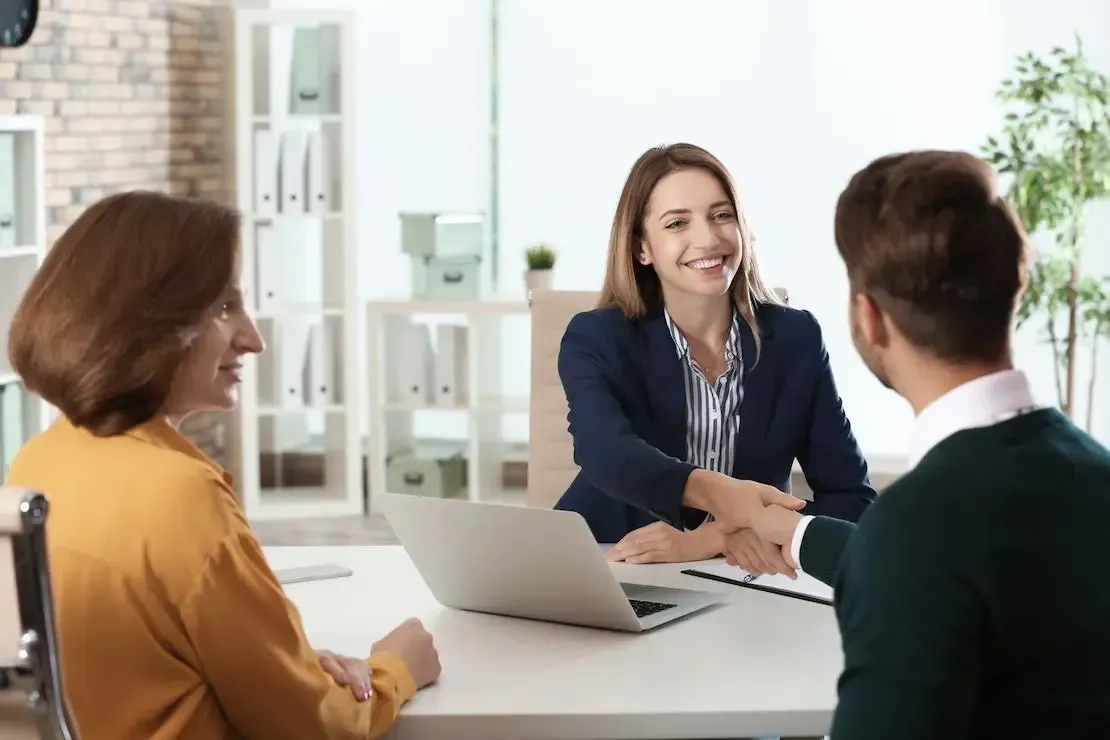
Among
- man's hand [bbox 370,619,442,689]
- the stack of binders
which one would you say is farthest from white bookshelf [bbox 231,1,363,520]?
man's hand [bbox 370,619,442,689]

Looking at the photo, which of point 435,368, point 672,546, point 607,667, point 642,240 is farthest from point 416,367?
point 607,667

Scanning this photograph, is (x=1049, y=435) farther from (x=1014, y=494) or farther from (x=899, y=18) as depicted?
(x=899, y=18)

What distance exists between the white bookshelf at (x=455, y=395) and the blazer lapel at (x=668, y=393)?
3093 millimetres

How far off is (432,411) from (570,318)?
3.40 metres

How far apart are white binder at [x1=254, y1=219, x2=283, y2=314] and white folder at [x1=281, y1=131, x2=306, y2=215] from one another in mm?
128

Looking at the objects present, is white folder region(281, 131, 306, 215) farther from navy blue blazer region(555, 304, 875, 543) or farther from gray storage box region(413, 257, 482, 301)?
navy blue blazer region(555, 304, 875, 543)

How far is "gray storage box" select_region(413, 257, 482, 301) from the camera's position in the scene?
603 cm

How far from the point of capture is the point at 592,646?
77.5 inches

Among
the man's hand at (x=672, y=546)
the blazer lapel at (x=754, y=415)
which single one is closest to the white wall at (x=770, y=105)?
the blazer lapel at (x=754, y=415)

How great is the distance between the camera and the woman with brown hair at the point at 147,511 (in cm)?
152

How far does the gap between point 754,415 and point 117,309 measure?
1450 millimetres

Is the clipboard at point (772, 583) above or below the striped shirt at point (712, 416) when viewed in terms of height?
below

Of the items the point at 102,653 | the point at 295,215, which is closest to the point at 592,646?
the point at 102,653

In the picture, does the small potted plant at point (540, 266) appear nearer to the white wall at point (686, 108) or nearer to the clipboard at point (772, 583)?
the white wall at point (686, 108)
